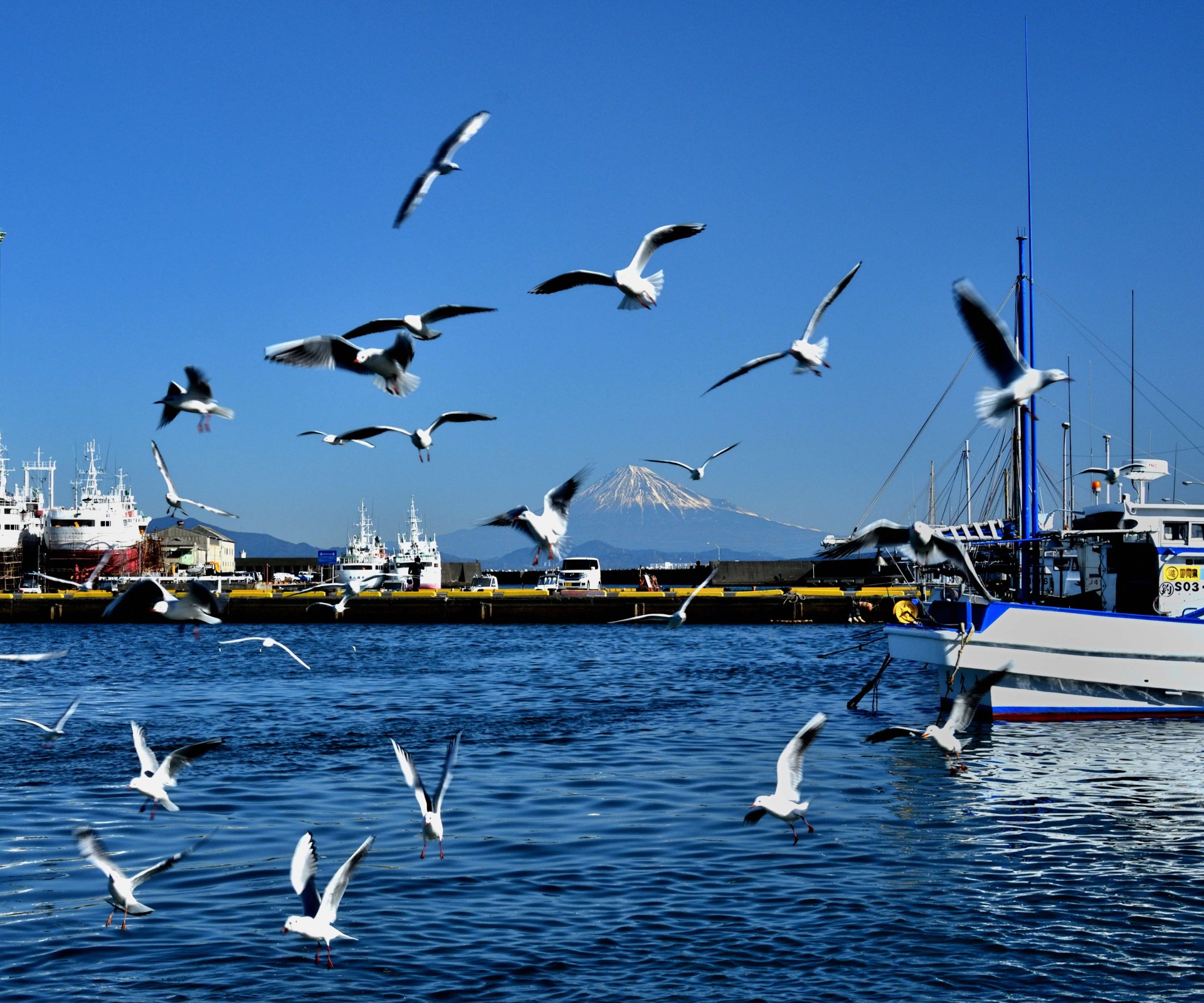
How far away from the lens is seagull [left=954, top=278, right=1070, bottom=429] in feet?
37.7

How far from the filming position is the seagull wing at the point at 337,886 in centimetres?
859

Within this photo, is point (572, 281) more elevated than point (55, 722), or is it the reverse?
point (572, 281)

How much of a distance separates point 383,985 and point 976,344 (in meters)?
7.90

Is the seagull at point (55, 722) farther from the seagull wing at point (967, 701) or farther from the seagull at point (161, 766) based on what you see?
the seagull wing at point (967, 701)

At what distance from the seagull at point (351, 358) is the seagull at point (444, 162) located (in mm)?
1287

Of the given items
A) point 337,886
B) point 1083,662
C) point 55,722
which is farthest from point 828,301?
point 55,722

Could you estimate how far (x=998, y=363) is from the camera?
12070 mm

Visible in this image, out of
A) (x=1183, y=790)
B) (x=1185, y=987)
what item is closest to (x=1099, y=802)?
(x=1183, y=790)

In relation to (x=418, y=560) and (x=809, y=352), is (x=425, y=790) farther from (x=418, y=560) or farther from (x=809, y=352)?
(x=418, y=560)

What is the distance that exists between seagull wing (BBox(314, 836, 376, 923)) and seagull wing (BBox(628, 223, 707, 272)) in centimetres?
608

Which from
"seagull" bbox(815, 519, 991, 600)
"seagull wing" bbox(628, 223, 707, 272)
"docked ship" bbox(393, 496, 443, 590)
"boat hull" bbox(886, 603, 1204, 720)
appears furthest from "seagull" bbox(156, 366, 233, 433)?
"docked ship" bbox(393, 496, 443, 590)

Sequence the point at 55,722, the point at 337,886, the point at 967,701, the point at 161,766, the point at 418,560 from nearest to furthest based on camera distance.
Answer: the point at 337,886, the point at 161,766, the point at 967,701, the point at 55,722, the point at 418,560

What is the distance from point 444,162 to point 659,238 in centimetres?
220

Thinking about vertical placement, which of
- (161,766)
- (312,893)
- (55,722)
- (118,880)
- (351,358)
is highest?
(351,358)
